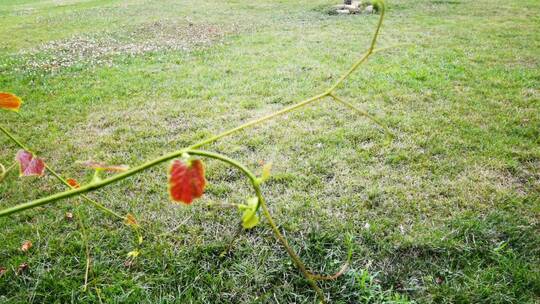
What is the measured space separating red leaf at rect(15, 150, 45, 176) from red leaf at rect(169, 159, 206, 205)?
44 centimetres

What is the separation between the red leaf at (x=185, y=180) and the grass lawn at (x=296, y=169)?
213mm

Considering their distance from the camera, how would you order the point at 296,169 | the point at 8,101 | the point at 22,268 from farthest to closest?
the point at 296,169, the point at 22,268, the point at 8,101

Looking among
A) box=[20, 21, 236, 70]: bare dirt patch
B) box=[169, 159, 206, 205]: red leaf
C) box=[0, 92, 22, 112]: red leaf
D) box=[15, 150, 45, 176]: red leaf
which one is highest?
box=[0, 92, 22, 112]: red leaf

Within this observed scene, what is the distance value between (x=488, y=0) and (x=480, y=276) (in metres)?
10.9

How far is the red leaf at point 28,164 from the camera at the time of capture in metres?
0.76

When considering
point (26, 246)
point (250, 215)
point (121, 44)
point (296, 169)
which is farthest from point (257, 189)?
point (121, 44)

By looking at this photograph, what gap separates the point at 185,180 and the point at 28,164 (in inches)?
18.9

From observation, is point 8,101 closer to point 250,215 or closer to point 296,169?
point 250,215

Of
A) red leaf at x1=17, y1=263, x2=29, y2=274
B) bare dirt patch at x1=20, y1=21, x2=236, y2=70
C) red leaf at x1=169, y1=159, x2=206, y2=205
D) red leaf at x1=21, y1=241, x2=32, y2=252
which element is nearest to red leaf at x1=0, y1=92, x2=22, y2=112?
red leaf at x1=169, y1=159, x2=206, y2=205

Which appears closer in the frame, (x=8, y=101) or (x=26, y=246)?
(x=8, y=101)

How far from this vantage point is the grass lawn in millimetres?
2105

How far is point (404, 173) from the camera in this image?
2.96 m

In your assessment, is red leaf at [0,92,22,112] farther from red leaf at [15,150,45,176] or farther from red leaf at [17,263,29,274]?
red leaf at [17,263,29,274]

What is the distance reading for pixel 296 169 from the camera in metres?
3.07
